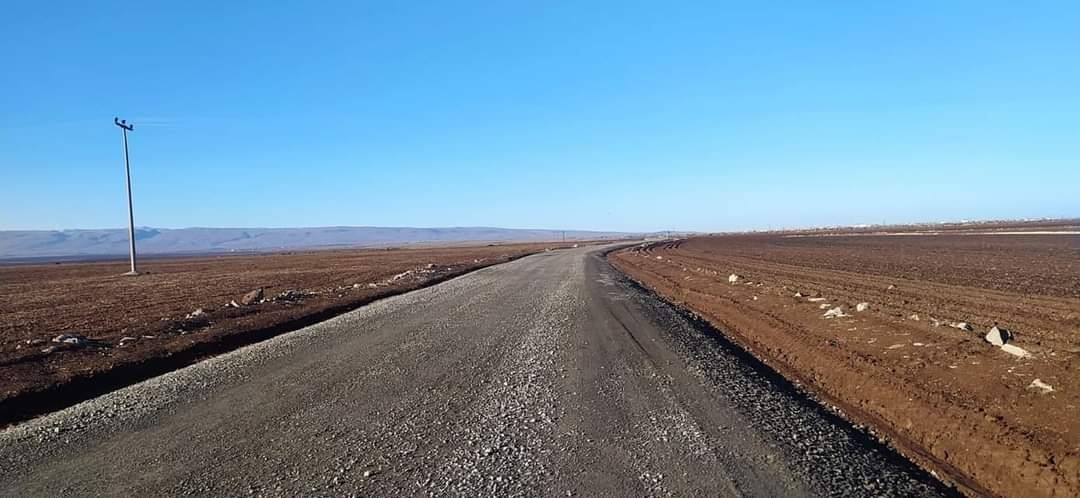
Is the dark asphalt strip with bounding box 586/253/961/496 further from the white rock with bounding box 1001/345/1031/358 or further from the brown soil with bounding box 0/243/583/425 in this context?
the brown soil with bounding box 0/243/583/425

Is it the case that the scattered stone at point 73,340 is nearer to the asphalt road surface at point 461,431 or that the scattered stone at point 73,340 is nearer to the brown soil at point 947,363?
the asphalt road surface at point 461,431

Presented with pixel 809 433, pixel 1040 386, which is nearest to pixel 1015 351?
pixel 1040 386

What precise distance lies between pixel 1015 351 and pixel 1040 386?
1.75 m

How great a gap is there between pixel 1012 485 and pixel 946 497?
2.80 feet

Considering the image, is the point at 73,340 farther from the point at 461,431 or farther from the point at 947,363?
the point at 947,363

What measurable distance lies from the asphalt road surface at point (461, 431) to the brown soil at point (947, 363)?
685 mm

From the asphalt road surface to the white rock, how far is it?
3.24 meters

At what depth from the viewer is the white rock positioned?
8659 mm

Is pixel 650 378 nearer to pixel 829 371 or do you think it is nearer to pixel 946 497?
pixel 829 371

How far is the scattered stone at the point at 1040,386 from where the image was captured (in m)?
7.26

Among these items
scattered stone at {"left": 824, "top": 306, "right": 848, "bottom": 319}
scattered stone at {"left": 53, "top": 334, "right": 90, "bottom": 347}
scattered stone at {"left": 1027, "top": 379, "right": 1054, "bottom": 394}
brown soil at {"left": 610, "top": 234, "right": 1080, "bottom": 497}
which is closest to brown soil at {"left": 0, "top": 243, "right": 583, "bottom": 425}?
scattered stone at {"left": 53, "top": 334, "right": 90, "bottom": 347}

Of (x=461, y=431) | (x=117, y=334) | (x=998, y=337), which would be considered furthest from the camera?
(x=117, y=334)

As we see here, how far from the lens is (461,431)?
670 cm

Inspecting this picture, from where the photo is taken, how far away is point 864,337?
1156 cm
